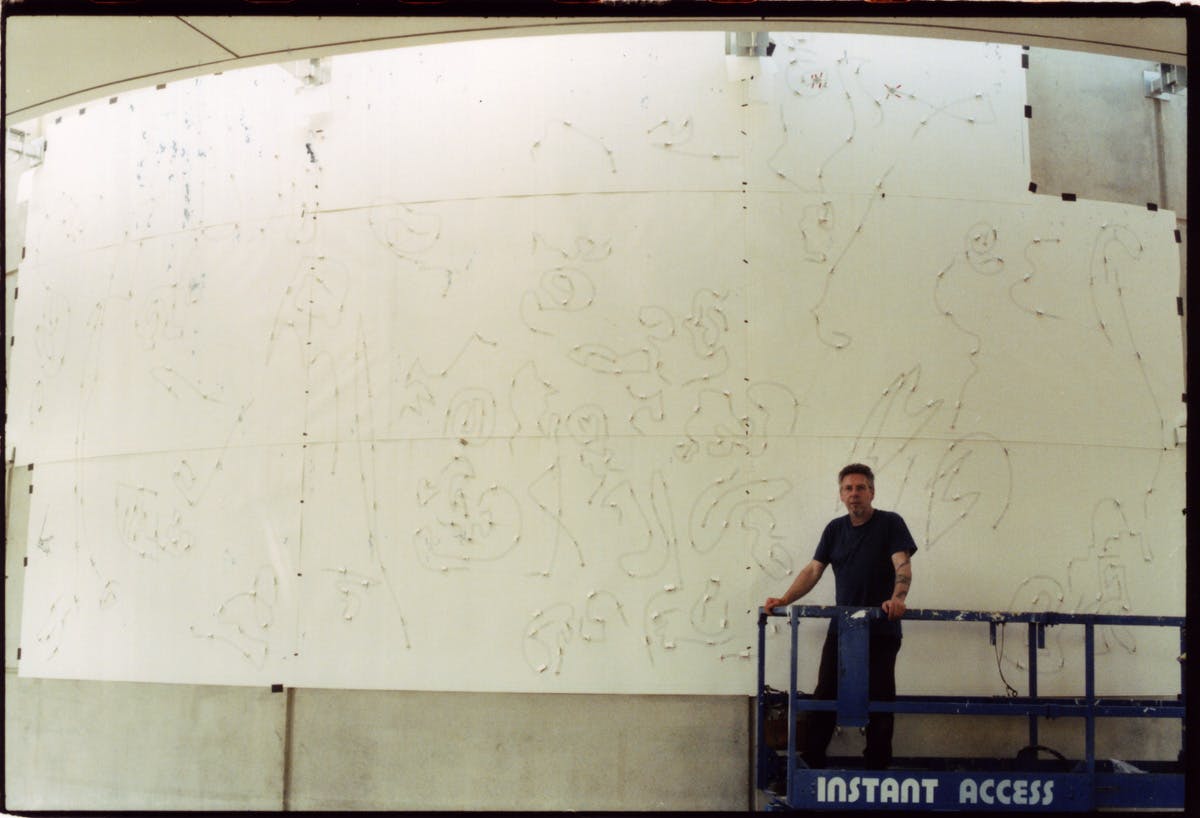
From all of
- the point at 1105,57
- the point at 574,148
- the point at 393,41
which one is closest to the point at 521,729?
the point at 574,148

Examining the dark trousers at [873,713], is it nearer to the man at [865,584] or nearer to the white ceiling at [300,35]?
the man at [865,584]

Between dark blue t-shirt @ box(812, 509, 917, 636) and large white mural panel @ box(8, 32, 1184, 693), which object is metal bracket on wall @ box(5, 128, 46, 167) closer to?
large white mural panel @ box(8, 32, 1184, 693)

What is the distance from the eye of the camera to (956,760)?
6816mm

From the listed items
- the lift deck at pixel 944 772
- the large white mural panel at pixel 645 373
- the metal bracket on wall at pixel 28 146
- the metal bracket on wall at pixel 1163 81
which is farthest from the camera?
the metal bracket on wall at pixel 28 146

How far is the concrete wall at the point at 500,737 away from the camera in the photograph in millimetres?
→ 6789

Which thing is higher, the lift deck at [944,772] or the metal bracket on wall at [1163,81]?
the metal bracket on wall at [1163,81]

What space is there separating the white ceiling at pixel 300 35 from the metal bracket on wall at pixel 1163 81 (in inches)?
25.8

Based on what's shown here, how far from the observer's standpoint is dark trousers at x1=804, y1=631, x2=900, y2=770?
6.24 meters

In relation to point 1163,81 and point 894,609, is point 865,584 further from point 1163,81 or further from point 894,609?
point 1163,81

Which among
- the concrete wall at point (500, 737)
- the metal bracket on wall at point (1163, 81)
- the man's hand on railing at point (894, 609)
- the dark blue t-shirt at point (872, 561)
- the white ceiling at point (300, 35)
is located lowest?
the concrete wall at point (500, 737)

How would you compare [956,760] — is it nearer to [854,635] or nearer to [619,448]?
[854,635]

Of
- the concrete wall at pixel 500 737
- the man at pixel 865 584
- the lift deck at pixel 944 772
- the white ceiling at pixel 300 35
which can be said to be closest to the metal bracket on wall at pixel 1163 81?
the concrete wall at pixel 500 737

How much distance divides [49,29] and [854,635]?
556 centimetres

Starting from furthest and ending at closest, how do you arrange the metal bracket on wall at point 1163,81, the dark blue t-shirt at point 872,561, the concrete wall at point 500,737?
the metal bracket on wall at point 1163,81
the concrete wall at point 500,737
the dark blue t-shirt at point 872,561
